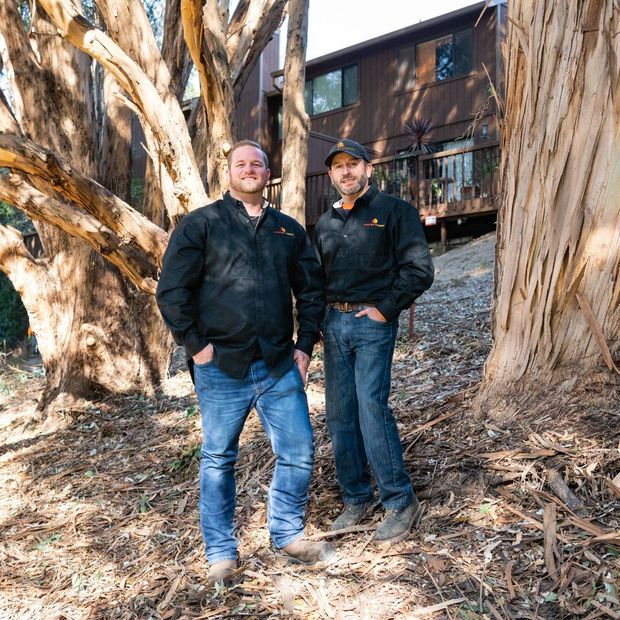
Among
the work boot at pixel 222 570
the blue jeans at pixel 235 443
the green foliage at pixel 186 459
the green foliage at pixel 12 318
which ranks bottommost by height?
the green foliage at pixel 12 318

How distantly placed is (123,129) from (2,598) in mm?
5983

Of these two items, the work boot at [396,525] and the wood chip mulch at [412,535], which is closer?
the wood chip mulch at [412,535]

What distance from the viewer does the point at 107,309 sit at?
7871 mm

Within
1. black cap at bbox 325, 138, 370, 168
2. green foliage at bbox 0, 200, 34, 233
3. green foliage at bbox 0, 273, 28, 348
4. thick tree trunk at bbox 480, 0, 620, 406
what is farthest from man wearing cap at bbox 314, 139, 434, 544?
green foliage at bbox 0, 200, 34, 233

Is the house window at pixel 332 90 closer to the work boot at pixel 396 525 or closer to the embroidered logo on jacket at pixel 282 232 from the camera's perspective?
the embroidered logo on jacket at pixel 282 232

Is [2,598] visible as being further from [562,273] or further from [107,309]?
[107,309]

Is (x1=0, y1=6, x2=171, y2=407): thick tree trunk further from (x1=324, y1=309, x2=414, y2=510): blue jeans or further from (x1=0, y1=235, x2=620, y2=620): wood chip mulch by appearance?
(x1=324, y1=309, x2=414, y2=510): blue jeans

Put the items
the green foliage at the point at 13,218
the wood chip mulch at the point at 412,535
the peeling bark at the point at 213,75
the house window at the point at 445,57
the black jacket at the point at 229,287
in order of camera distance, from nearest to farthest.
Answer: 1. the wood chip mulch at the point at 412,535
2. the black jacket at the point at 229,287
3. the peeling bark at the point at 213,75
4. the house window at the point at 445,57
5. the green foliage at the point at 13,218

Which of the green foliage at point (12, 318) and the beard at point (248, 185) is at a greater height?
the beard at point (248, 185)

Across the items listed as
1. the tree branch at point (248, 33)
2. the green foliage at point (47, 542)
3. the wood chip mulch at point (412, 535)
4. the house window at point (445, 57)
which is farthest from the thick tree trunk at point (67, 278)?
the house window at point (445, 57)

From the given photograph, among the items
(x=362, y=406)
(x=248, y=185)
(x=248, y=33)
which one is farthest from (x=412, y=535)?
(x=248, y=33)

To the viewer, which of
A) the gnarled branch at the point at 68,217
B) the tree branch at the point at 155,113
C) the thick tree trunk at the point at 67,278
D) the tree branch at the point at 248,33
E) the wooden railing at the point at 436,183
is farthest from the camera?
the wooden railing at the point at 436,183

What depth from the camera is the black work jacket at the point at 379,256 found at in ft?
11.6

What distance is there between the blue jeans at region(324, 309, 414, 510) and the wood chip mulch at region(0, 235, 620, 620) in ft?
0.90
